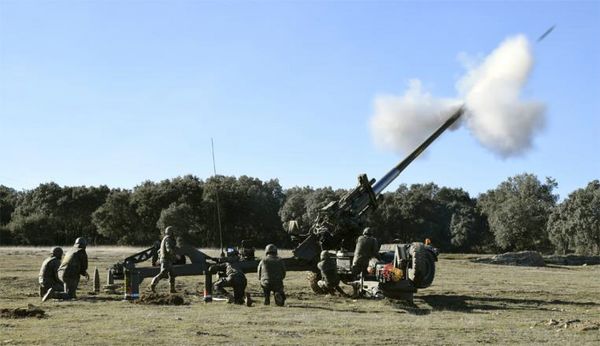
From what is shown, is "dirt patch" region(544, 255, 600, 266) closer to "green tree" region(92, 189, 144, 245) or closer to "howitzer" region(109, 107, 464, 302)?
"howitzer" region(109, 107, 464, 302)

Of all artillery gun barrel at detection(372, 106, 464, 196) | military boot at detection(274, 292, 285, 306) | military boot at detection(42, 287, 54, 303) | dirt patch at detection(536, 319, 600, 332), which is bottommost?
dirt patch at detection(536, 319, 600, 332)

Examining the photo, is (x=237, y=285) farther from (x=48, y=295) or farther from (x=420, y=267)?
(x=420, y=267)

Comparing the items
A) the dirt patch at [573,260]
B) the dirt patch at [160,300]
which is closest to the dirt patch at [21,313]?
the dirt patch at [160,300]

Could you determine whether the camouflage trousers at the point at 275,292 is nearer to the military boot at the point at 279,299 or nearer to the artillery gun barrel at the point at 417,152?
the military boot at the point at 279,299

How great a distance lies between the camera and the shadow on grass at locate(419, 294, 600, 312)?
17078mm

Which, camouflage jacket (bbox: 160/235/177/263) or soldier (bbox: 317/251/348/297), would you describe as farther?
soldier (bbox: 317/251/348/297)

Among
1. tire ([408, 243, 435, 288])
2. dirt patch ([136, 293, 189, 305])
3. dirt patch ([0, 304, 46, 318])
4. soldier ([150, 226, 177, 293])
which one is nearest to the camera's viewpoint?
dirt patch ([0, 304, 46, 318])

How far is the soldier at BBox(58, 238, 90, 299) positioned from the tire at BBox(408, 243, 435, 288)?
7963 mm

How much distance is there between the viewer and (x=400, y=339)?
11.5 metres

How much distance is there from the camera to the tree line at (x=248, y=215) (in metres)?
77.2

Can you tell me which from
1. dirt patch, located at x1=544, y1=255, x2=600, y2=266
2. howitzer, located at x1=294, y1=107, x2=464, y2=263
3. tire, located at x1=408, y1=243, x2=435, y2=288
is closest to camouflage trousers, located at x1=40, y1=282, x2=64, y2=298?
howitzer, located at x1=294, y1=107, x2=464, y2=263

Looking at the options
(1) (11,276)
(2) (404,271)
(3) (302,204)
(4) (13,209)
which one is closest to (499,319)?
(2) (404,271)

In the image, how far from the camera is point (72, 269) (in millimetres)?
17938

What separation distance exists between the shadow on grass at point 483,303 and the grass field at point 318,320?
2 cm
